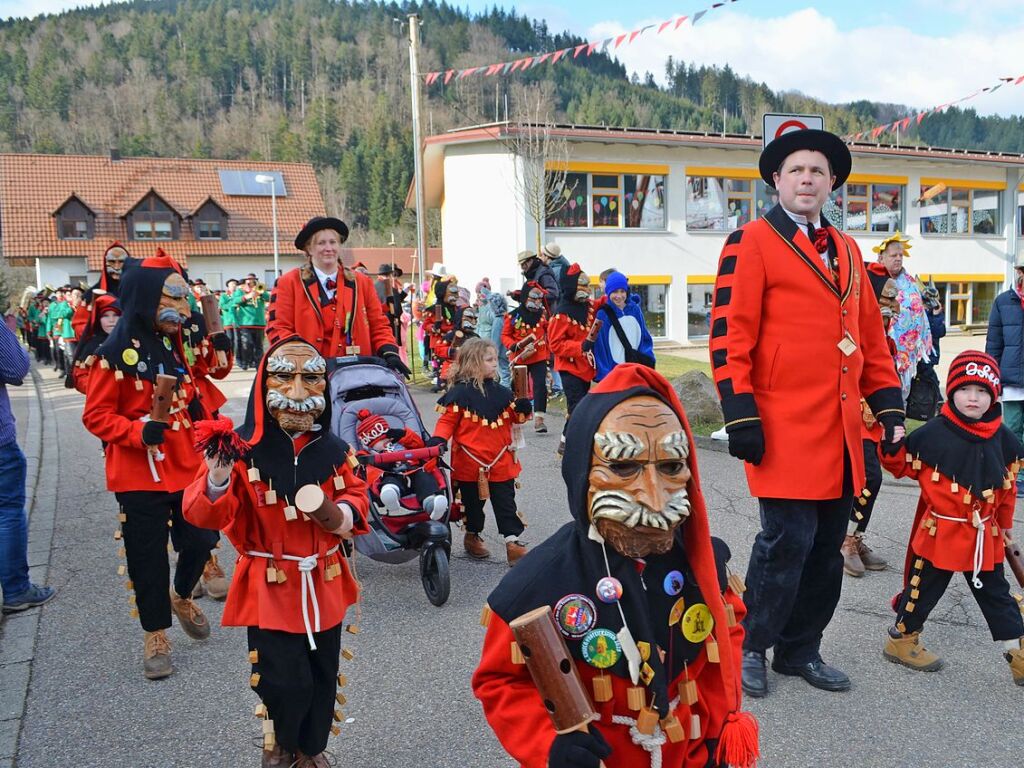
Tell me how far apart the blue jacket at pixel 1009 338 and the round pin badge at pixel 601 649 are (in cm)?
647

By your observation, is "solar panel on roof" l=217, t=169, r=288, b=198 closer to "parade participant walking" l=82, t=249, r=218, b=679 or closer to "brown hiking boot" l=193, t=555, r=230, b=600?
"brown hiking boot" l=193, t=555, r=230, b=600

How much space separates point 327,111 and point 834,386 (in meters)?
95.0

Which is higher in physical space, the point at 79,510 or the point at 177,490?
the point at 177,490

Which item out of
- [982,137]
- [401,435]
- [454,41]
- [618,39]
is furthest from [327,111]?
[401,435]

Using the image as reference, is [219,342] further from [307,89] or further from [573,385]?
[307,89]

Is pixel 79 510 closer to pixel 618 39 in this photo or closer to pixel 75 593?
pixel 75 593

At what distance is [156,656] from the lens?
444 cm

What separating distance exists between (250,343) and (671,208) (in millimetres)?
12190

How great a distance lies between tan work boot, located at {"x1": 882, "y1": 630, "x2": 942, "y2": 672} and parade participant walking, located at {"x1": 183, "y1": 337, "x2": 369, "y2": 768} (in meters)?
2.75

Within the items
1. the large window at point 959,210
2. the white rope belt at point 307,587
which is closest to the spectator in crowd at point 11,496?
the white rope belt at point 307,587

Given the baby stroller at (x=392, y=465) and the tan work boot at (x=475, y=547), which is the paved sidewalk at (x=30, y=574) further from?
the tan work boot at (x=475, y=547)

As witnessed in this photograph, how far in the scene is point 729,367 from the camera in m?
3.64

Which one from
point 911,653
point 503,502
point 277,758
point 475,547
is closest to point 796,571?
point 911,653

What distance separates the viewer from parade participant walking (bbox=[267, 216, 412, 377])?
6469 mm
